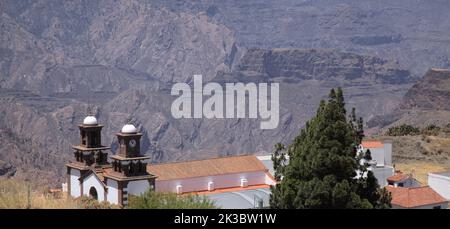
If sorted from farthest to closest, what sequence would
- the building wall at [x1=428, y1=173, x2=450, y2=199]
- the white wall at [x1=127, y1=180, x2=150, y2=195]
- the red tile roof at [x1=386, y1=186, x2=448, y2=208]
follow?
the building wall at [x1=428, y1=173, x2=450, y2=199], the red tile roof at [x1=386, y1=186, x2=448, y2=208], the white wall at [x1=127, y1=180, x2=150, y2=195]

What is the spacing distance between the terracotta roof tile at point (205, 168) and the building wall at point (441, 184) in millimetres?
11665

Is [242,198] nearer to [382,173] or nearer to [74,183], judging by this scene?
[74,183]

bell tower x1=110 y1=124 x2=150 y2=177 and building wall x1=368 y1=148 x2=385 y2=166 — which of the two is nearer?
bell tower x1=110 y1=124 x2=150 y2=177

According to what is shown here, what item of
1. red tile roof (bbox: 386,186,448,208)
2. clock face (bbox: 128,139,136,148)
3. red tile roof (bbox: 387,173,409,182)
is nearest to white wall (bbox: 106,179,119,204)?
clock face (bbox: 128,139,136,148)

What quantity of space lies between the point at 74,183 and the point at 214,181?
9.23m

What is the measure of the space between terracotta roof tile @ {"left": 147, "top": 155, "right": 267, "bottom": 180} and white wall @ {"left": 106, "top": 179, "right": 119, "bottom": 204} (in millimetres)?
3756

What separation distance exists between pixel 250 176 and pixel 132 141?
10922mm

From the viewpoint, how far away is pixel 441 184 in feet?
180

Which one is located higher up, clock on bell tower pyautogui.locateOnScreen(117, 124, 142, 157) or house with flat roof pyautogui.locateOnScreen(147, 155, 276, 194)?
clock on bell tower pyautogui.locateOnScreen(117, 124, 142, 157)

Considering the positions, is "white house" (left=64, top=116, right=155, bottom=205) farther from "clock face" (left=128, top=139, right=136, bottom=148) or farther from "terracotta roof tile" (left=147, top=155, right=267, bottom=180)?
"terracotta roof tile" (left=147, top=155, right=267, bottom=180)

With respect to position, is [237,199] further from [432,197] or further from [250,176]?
[432,197]

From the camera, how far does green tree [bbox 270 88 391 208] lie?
90.0 ft

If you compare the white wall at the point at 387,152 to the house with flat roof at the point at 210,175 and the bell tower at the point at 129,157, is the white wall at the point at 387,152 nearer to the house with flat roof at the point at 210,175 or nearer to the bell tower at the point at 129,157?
the house with flat roof at the point at 210,175
